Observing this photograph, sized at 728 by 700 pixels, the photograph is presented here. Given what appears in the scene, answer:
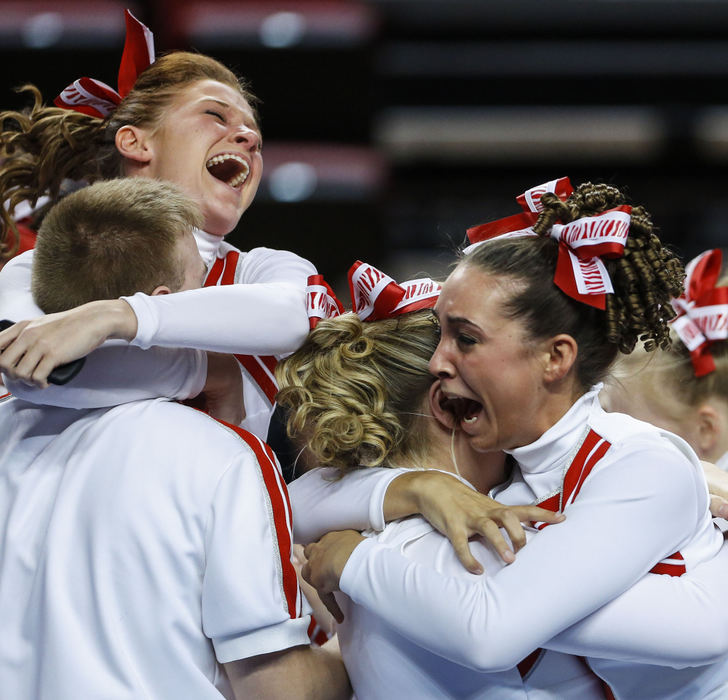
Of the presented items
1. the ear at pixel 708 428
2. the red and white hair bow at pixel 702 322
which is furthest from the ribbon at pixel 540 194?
the ear at pixel 708 428

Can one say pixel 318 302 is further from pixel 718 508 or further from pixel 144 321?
pixel 718 508

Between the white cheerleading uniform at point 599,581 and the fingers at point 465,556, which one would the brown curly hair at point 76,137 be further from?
the fingers at point 465,556

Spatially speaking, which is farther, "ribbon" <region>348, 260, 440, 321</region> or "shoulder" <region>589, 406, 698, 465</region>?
"ribbon" <region>348, 260, 440, 321</region>

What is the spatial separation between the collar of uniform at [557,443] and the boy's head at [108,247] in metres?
0.61

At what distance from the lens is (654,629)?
1.36 meters

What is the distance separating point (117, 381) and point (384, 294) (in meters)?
0.47

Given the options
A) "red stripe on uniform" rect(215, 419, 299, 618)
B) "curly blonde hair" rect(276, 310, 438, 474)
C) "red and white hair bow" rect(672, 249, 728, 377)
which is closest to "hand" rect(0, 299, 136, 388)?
"red stripe on uniform" rect(215, 419, 299, 618)

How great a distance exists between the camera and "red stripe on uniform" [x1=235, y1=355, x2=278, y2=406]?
184cm

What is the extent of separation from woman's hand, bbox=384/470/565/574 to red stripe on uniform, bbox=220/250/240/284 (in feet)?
1.98

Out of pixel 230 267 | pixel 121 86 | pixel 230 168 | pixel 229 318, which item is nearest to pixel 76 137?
pixel 121 86

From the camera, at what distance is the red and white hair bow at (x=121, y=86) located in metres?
2.11

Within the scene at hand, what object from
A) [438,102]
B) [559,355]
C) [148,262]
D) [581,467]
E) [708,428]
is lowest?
[438,102]

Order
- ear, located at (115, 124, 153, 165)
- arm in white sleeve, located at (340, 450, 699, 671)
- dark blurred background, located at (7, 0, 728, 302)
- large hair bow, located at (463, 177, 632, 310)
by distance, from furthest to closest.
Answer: dark blurred background, located at (7, 0, 728, 302)
ear, located at (115, 124, 153, 165)
large hair bow, located at (463, 177, 632, 310)
arm in white sleeve, located at (340, 450, 699, 671)

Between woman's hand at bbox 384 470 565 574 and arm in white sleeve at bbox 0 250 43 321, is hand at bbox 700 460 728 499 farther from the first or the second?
arm in white sleeve at bbox 0 250 43 321
